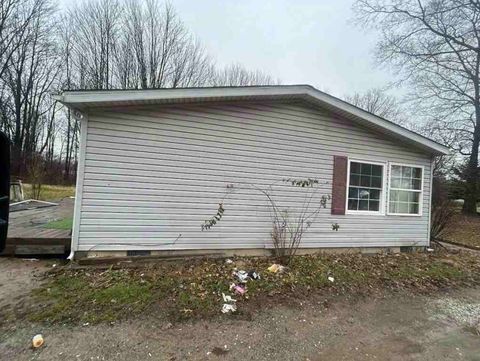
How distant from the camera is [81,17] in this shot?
1030 inches

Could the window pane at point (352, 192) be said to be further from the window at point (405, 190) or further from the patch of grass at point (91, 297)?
the patch of grass at point (91, 297)

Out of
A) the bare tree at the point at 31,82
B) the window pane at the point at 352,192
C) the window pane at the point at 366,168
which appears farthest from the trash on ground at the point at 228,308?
the bare tree at the point at 31,82

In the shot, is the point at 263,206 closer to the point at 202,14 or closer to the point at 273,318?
the point at 273,318

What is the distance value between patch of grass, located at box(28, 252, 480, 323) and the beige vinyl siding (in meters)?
0.55

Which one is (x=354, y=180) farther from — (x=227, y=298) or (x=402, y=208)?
(x=227, y=298)

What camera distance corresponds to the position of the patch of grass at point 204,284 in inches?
156

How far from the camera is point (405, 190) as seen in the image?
25.8ft

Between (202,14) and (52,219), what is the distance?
19668 mm

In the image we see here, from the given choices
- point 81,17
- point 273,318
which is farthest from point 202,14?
point 273,318

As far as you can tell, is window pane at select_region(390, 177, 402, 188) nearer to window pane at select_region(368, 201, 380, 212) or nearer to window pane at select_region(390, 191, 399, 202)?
window pane at select_region(390, 191, 399, 202)

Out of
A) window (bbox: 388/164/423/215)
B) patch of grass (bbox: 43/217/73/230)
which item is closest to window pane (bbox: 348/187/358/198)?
window (bbox: 388/164/423/215)

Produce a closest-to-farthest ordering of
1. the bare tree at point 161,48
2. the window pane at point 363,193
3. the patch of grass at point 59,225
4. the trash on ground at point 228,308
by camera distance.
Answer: the trash on ground at point 228,308 < the patch of grass at point 59,225 < the window pane at point 363,193 < the bare tree at point 161,48

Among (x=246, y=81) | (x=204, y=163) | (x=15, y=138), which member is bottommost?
(x=204, y=163)

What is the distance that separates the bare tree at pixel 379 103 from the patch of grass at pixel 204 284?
27.0 metres
